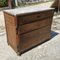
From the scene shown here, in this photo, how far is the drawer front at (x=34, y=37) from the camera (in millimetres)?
3266

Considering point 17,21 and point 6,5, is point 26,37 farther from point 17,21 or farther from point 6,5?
point 6,5

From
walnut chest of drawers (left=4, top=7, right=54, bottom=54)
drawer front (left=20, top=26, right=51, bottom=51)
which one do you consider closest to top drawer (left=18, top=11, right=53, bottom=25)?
walnut chest of drawers (left=4, top=7, right=54, bottom=54)

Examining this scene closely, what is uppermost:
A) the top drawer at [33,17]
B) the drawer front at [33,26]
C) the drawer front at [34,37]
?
the top drawer at [33,17]

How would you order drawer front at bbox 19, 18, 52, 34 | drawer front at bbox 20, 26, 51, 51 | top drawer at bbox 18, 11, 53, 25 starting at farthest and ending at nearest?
1. drawer front at bbox 20, 26, 51, 51
2. drawer front at bbox 19, 18, 52, 34
3. top drawer at bbox 18, 11, 53, 25

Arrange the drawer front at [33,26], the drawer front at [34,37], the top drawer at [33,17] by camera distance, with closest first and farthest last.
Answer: the top drawer at [33,17], the drawer front at [33,26], the drawer front at [34,37]

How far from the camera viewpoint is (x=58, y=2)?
7.19m

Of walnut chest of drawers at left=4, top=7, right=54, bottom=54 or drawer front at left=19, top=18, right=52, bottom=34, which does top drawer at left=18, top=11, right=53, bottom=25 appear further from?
drawer front at left=19, top=18, right=52, bottom=34

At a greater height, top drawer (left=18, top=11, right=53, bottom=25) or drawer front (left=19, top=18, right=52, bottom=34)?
top drawer (left=18, top=11, right=53, bottom=25)

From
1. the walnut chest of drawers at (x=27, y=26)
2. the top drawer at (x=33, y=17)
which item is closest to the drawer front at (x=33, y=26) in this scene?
the walnut chest of drawers at (x=27, y=26)

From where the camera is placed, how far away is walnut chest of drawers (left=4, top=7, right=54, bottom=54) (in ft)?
9.93

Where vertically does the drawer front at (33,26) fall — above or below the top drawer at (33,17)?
below

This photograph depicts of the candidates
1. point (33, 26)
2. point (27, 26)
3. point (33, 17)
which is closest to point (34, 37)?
point (33, 26)

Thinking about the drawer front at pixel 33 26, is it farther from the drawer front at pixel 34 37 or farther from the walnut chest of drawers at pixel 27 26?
the drawer front at pixel 34 37

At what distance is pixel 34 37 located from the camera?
11.6ft
